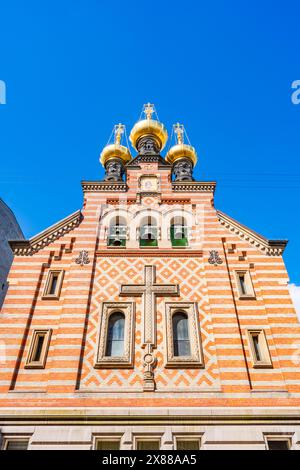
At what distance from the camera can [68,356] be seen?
11.6 metres

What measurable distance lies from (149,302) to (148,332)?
4.08 feet

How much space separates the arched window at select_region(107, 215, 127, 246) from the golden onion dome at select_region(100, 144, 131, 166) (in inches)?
409

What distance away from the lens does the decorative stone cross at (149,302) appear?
1146cm

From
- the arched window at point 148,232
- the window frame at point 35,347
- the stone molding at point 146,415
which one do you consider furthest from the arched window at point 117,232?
the stone molding at point 146,415

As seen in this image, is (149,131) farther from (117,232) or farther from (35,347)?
(35,347)

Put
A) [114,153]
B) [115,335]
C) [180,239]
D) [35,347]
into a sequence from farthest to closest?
[114,153] → [180,239] → [115,335] → [35,347]

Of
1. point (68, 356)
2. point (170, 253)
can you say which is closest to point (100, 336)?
point (68, 356)

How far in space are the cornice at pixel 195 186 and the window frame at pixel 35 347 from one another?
9.38 metres

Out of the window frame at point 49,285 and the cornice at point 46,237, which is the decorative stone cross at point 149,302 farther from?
the cornice at point 46,237

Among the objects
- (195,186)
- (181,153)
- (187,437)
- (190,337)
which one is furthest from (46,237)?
(181,153)

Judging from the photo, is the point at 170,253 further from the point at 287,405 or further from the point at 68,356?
the point at 287,405

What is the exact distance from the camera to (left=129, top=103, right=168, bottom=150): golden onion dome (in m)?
24.3

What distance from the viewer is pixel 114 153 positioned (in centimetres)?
2602

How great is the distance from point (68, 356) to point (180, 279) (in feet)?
17.0
